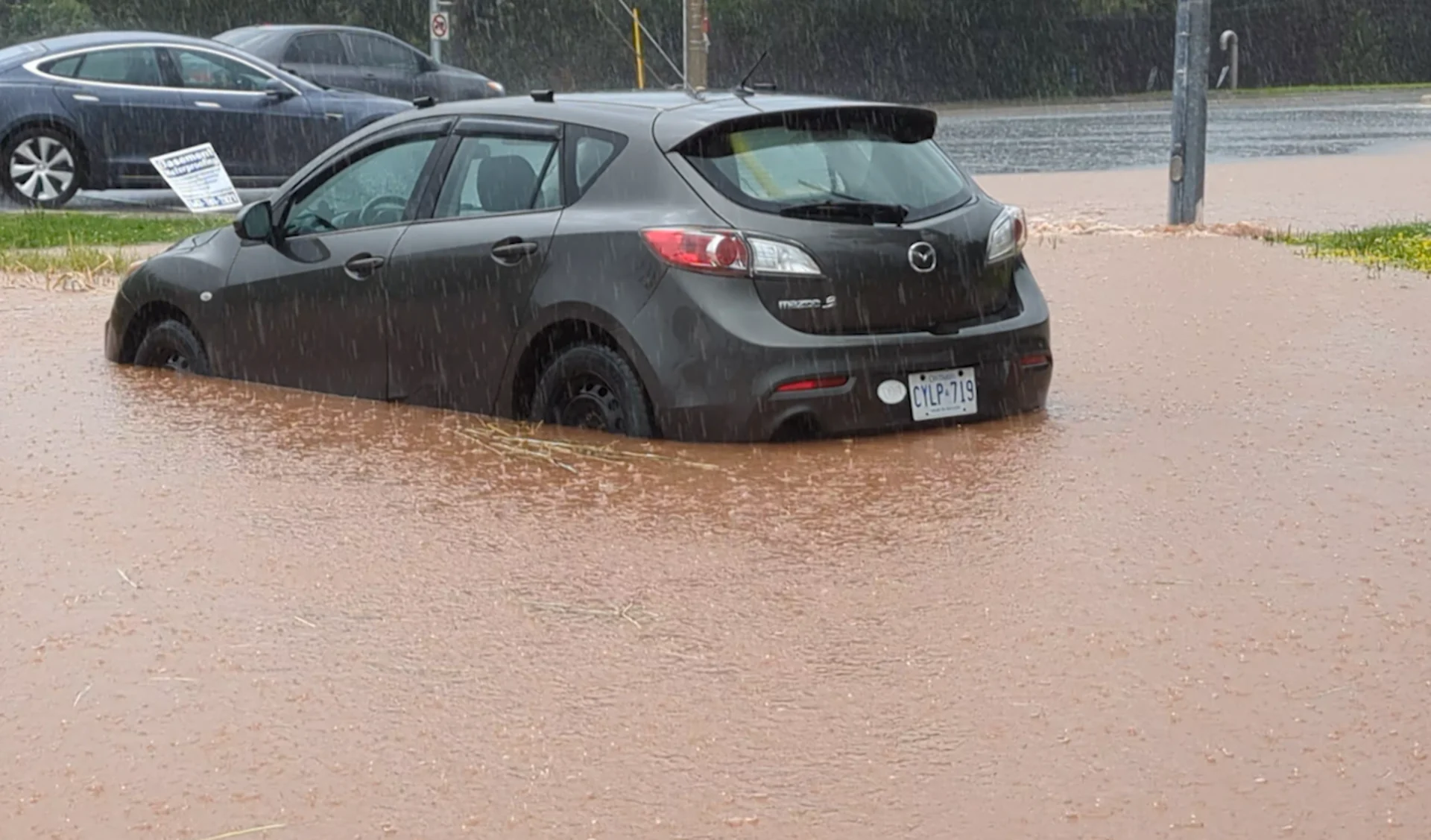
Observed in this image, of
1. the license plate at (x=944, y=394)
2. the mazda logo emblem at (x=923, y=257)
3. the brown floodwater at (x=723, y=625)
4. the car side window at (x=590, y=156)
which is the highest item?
the car side window at (x=590, y=156)

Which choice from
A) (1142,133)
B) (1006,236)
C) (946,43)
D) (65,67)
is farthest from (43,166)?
(946,43)

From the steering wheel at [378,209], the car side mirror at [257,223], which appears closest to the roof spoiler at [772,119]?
the steering wheel at [378,209]

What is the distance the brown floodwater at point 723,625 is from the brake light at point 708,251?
2.16 feet

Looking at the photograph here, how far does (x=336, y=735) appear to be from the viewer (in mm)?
4910

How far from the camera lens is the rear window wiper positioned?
300 inches

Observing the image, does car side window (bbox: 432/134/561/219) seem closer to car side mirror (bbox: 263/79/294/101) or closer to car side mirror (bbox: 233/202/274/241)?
car side mirror (bbox: 233/202/274/241)

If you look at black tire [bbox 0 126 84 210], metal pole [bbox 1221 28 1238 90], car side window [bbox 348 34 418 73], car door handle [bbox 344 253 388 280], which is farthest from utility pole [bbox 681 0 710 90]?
metal pole [bbox 1221 28 1238 90]

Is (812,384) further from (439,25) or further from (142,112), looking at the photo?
(439,25)

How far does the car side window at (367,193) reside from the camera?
8.71 metres

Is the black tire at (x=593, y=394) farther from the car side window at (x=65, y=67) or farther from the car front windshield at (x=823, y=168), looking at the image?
the car side window at (x=65, y=67)

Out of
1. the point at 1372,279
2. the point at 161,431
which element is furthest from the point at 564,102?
the point at 1372,279

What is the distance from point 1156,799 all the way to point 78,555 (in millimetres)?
3615

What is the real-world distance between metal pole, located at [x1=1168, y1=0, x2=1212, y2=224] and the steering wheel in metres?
7.75

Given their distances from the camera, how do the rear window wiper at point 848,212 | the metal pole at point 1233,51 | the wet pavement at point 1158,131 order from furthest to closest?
the metal pole at point 1233,51
the wet pavement at point 1158,131
the rear window wiper at point 848,212
